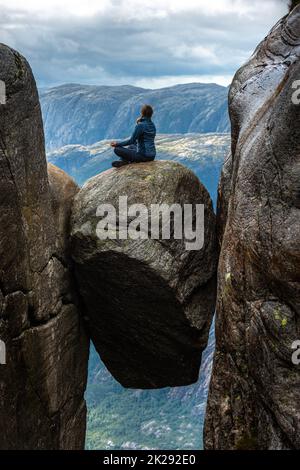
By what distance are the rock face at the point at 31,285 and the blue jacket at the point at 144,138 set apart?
3.78 meters

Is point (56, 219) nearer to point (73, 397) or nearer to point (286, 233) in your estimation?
point (73, 397)

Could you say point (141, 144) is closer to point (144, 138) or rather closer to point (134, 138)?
point (144, 138)

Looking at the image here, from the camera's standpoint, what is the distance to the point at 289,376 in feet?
54.2

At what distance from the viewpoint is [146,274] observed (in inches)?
936

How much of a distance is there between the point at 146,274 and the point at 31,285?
4.75 meters

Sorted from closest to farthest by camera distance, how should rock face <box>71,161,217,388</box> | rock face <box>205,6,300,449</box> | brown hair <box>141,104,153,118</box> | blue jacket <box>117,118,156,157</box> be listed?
rock face <box>205,6,300,449</box>
rock face <box>71,161,217,388</box>
brown hair <box>141,104,153,118</box>
blue jacket <box>117,118,156,157</box>

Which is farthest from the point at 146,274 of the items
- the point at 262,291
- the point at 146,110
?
the point at 146,110

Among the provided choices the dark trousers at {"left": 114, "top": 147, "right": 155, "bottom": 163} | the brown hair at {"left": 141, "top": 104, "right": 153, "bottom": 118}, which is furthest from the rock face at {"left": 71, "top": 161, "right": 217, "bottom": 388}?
the brown hair at {"left": 141, "top": 104, "right": 153, "bottom": 118}

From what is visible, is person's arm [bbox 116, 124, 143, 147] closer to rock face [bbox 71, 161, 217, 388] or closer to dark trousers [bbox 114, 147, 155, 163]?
dark trousers [bbox 114, 147, 155, 163]

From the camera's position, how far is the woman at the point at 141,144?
25812 mm

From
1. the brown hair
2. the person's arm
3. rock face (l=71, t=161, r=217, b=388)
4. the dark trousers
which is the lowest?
rock face (l=71, t=161, r=217, b=388)

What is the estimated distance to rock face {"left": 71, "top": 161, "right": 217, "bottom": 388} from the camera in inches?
939
